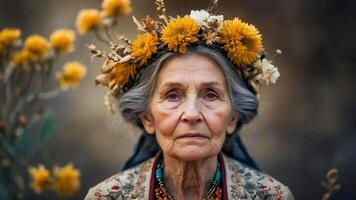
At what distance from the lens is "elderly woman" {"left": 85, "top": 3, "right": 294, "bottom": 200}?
326 cm

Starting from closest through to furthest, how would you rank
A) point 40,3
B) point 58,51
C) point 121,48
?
point 58,51
point 121,48
point 40,3

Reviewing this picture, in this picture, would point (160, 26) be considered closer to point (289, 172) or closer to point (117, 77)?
point (117, 77)

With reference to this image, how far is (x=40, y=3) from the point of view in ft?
16.7

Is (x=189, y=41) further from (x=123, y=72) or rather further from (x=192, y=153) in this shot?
(x=192, y=153)

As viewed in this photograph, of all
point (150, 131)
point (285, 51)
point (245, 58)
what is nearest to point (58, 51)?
point (150, 131)

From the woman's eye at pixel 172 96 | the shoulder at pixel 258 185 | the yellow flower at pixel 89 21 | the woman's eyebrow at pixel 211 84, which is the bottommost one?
the shoulder at pixel 258 185

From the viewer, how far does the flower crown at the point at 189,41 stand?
10.8ft

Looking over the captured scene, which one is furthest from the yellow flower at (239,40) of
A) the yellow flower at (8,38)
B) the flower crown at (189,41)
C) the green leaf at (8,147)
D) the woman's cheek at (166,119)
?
the green leaf at (8,147)

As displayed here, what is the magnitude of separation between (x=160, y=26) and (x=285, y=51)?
193 centimetres

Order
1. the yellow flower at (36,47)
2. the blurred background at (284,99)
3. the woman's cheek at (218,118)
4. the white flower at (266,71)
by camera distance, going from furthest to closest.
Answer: the blurred background at (284,99)
the white flower at (266,71)
the woman's cheek at (218,118)
the yellow flower at (36,47)

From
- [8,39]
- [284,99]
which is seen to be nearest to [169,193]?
[8,39]

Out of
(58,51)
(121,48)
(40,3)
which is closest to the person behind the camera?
(58,51)

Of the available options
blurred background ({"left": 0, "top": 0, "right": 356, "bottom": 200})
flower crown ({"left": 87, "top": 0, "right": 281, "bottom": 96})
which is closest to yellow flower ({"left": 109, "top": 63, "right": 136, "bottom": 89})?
flower crown ({"left": 87, "top": 0, "right": 281, "bottom": 96})

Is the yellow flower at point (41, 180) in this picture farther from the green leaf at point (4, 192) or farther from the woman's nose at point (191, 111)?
the woman's nose at point (191, 111)
